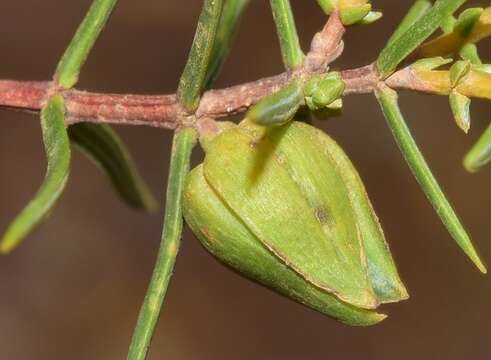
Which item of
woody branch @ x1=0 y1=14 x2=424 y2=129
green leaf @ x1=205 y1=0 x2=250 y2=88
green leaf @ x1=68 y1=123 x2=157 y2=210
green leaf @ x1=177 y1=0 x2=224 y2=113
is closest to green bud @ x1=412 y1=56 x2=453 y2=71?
woody branch @ x1=0 y1=14 x2=424 y2=129

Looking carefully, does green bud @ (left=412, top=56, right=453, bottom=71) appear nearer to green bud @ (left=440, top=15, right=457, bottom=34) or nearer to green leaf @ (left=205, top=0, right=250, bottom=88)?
green bud @ (left=440, top=15, right=457, bottom=34)

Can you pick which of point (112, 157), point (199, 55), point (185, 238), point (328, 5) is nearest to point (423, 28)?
point (328, 5)

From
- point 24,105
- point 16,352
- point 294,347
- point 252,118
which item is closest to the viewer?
point 252,118

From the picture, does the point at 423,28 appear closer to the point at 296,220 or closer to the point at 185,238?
the point at 296,220

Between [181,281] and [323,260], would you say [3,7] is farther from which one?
[323,260]

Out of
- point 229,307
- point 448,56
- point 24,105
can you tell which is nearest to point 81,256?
point 229,307

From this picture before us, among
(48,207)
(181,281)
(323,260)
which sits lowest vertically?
(323,260)
